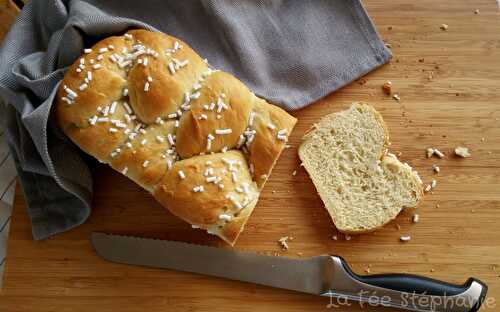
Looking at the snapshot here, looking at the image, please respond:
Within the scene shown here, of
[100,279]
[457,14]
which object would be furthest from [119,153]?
[457,14]

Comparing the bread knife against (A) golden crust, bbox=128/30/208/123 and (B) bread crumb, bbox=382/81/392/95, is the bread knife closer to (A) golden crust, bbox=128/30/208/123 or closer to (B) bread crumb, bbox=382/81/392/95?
(A) golden crust, bbox=128/30/208/123

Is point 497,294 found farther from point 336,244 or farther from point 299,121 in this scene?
point 299,121

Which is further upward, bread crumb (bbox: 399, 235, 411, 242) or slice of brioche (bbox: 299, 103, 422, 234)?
slice of brioche (bbox: 299, 103, 422, 234)

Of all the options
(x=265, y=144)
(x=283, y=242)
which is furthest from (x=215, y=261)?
(x=265, y=144)

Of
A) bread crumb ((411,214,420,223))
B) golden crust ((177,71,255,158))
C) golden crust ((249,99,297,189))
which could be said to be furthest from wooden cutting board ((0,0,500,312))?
golden crust ((177,71,255,158))

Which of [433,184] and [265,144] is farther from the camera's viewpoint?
[433,184]

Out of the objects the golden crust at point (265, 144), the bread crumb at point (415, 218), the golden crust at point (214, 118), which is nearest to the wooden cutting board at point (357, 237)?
the bread crumb at point (415, 218)

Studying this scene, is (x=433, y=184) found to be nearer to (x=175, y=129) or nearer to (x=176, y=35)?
(x=175, y=129)
